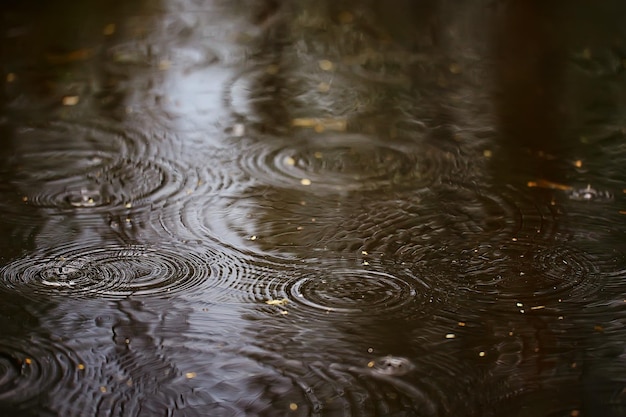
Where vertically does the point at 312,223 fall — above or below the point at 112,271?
above

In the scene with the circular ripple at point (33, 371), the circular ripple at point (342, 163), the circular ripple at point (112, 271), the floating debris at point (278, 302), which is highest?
the circular ripple at point (342, 163)

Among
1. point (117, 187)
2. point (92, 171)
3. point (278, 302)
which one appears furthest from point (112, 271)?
point (92, 171)

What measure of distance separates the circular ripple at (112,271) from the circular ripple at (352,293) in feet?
0.83

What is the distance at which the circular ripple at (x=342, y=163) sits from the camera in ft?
11.6

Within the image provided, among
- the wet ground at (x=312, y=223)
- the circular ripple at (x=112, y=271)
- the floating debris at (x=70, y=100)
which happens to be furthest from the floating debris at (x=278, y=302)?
the floating debris at (x=70, y=100)

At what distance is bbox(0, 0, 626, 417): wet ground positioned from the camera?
2312 mm

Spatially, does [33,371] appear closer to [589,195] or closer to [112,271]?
[112,271]

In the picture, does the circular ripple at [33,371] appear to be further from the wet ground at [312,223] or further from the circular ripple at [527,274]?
the circular ripple at [527,274]

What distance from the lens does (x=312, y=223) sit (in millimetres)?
3203

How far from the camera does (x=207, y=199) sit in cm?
340

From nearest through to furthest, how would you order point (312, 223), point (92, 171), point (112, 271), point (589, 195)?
point (112, 271) → point (312, 223) → point (589, 195) → point (92, 171)

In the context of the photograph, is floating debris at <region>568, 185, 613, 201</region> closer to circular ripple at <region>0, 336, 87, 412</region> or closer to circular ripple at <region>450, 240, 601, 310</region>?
circular ripple at <region>450, 240, 601, 310</region>

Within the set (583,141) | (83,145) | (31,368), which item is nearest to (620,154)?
(583,141)

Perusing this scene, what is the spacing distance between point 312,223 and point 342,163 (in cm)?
60
